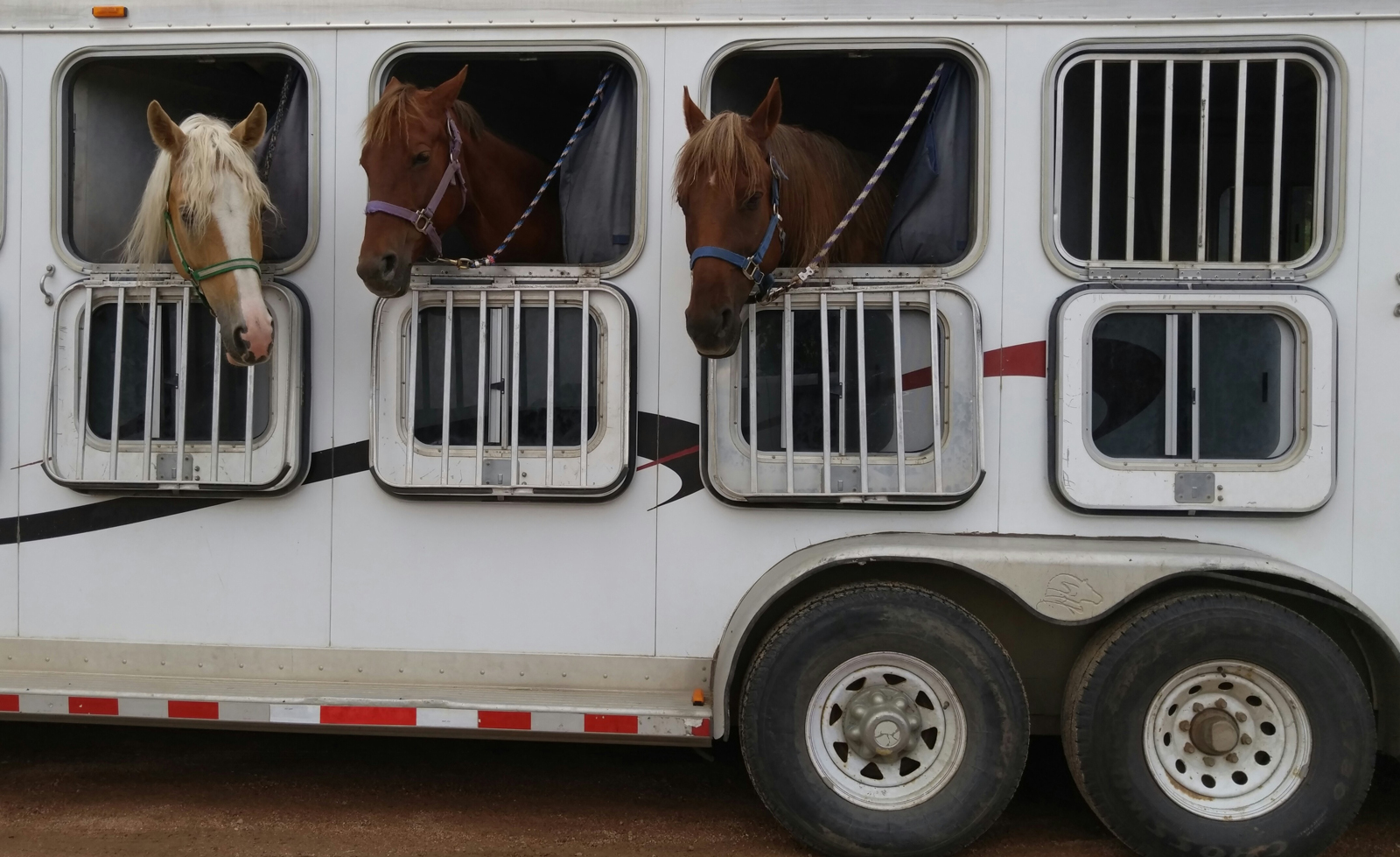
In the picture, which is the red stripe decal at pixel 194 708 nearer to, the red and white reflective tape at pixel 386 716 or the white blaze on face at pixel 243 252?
the red and white reflective tape at pixel 386 716

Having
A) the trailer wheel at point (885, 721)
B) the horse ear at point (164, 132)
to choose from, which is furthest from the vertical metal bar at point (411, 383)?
the trailer wheel at point (885, 721)

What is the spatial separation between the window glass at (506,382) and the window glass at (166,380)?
0.59 meters

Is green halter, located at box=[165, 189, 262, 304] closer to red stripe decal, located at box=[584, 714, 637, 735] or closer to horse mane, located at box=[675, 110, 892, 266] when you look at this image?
horse mane, located at box=[675, 110, 892, 266]

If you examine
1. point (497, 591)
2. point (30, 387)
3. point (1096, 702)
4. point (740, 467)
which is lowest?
point (1096, 702)

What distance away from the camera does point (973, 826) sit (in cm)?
330

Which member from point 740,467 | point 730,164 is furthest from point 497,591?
point 730,164

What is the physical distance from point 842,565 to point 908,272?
992 millimetres

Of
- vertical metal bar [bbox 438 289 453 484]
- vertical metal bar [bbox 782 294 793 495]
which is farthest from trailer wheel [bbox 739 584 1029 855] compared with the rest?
vertical metal bar [bbox 438 289 453 484]

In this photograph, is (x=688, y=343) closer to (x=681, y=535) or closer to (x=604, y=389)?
(x=604, y=389)

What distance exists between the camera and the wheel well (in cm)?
329

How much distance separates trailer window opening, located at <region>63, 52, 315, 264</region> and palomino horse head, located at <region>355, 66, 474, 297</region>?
0.39m

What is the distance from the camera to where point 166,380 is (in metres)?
3.59

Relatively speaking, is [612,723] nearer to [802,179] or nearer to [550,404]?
[550,404]

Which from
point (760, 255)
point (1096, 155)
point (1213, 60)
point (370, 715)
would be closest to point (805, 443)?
point (760, 255)
